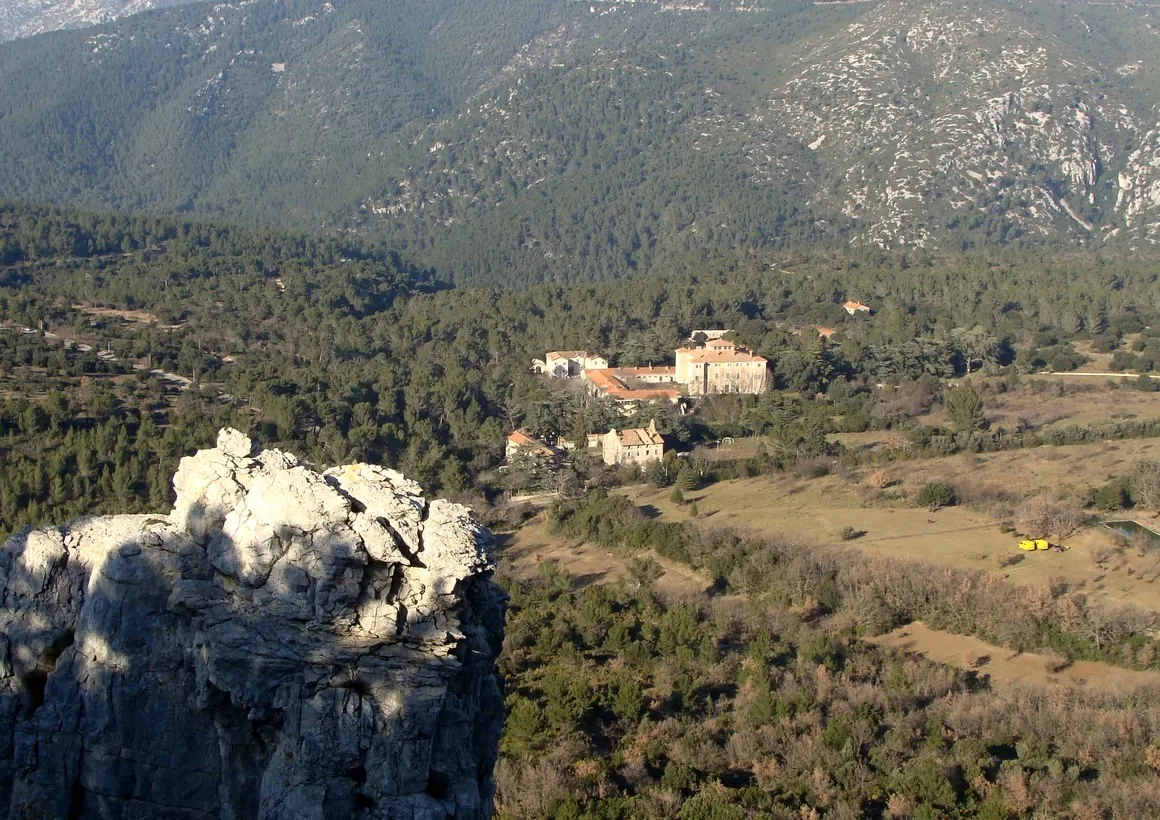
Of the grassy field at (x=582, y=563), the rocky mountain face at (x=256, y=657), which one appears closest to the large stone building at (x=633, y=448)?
the grassy field at (x=582, y=563)

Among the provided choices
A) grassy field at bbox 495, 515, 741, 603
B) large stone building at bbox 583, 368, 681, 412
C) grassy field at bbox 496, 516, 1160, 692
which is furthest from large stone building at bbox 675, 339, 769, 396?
grassy field at bbox 496, 516, 1160, 692

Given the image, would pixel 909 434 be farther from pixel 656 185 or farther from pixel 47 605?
pixel 656 185

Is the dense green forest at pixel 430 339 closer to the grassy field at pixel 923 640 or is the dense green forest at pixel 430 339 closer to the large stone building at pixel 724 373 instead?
the large stone building at pixel 724 373

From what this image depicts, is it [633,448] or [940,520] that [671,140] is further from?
[940,520]

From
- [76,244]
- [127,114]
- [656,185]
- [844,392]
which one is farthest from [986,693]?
[127,114]

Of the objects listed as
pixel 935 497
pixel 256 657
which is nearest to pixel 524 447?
pixel 935 497

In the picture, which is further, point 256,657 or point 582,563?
point 582,563

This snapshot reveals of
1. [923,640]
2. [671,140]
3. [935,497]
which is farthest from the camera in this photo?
[671,140]
